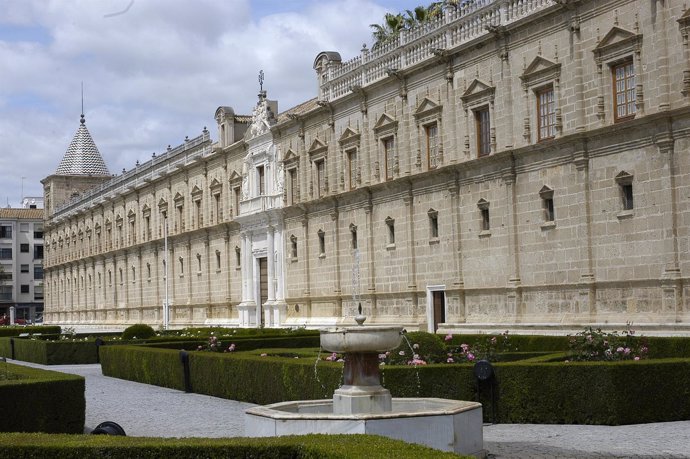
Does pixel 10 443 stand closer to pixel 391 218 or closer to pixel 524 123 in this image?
pixel 524 123

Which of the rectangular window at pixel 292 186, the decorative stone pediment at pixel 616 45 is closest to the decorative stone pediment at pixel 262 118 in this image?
the rectangular window at pixel 292 186

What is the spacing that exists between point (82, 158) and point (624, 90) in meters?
75.7

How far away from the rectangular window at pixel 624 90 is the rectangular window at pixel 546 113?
2395mm

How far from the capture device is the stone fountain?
11.3 meters

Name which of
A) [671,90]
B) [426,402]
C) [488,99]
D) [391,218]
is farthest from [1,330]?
[426,402]

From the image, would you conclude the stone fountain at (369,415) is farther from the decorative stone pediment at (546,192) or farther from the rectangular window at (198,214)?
the rectangular window at (198,214)

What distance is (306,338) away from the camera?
31.9 meters

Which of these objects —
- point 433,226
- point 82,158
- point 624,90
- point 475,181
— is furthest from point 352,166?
point 82,158

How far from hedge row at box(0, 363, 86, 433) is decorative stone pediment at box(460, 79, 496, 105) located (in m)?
18.4

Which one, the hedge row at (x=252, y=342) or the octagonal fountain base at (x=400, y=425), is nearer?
the octagonal fountain base at (x=400, y=425)

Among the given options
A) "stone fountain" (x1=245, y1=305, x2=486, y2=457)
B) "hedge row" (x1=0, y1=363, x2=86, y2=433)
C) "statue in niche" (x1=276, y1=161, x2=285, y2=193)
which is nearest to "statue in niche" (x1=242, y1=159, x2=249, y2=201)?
"statue in niche" (x1=276, y1=161, x2=285, y2=193)

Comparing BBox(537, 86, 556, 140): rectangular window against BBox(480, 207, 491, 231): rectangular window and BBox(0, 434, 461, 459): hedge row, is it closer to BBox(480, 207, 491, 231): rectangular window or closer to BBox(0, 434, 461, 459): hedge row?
BBox(480, 207, 491, 231): rectangular window

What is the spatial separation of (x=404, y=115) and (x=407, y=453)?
27819mm

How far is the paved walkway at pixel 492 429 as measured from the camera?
41.1ft
